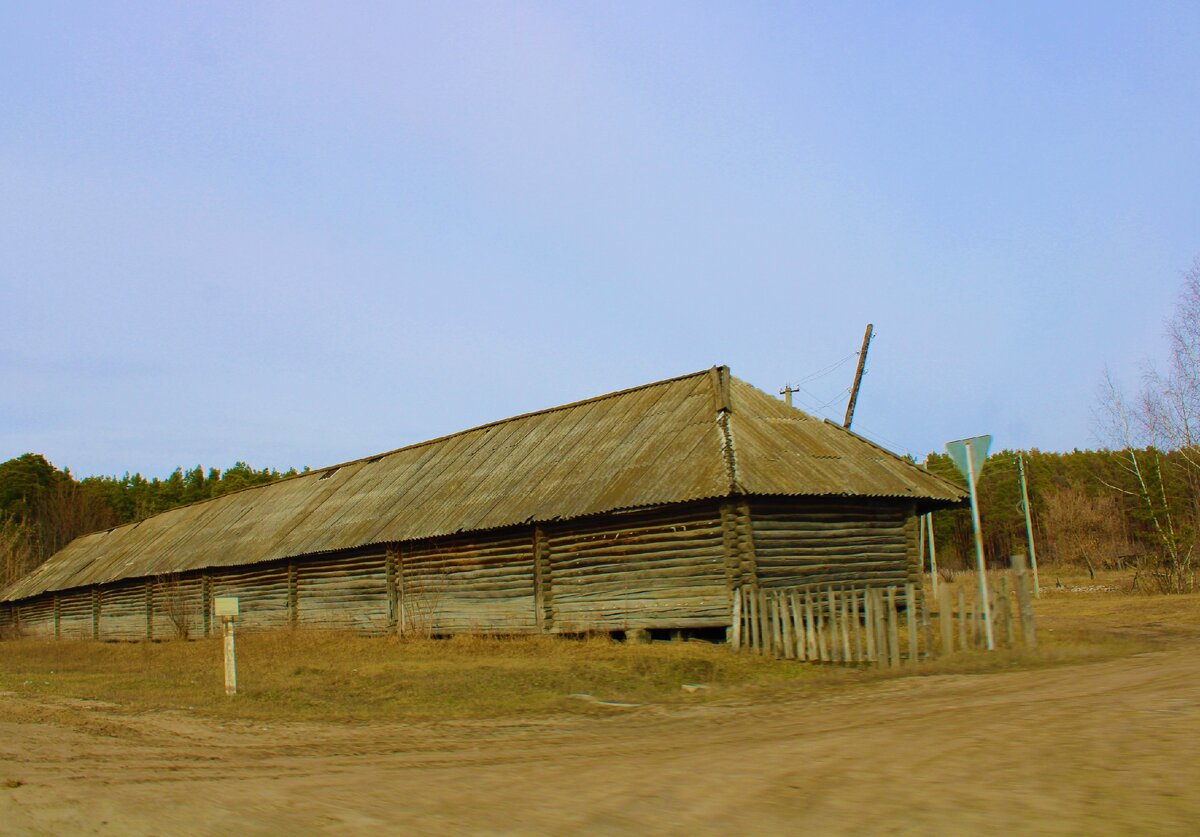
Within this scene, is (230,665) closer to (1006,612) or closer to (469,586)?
(469,586)

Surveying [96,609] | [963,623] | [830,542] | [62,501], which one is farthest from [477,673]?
[62,501]

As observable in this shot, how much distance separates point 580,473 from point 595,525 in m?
2.18

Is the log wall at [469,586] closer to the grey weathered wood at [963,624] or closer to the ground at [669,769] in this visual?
the grey weathered wood at [963,624]

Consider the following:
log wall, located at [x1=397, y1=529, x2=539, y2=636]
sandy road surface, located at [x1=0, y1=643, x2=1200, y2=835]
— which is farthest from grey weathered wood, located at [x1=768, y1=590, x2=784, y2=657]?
log wall, located at [x1=397, y1=529, x2=539, y2=636]

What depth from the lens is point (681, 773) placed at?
6305 millimetres

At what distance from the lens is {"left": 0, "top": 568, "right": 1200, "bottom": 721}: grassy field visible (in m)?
12.4

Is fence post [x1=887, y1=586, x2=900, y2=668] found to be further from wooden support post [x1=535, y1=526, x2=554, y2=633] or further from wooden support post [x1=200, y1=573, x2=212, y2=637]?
wooden support post [x1=200, y1=573, x2=212, y2=637]

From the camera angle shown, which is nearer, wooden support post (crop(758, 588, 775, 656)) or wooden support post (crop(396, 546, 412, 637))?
wooden support post (crop(758, 588, 775, 656))

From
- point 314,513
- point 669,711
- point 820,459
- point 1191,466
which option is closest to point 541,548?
point 820,459

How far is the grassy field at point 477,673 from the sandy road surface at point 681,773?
2383mm

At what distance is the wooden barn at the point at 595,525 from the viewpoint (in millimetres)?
19047

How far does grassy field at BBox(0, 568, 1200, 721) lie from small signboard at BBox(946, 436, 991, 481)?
2.62 meters

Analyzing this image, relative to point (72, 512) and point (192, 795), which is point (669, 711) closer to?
point (192, 795)

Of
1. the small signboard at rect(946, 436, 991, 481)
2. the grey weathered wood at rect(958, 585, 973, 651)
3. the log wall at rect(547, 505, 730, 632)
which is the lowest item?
the grey weathered wood at rect(958, 585, 973, 651)
